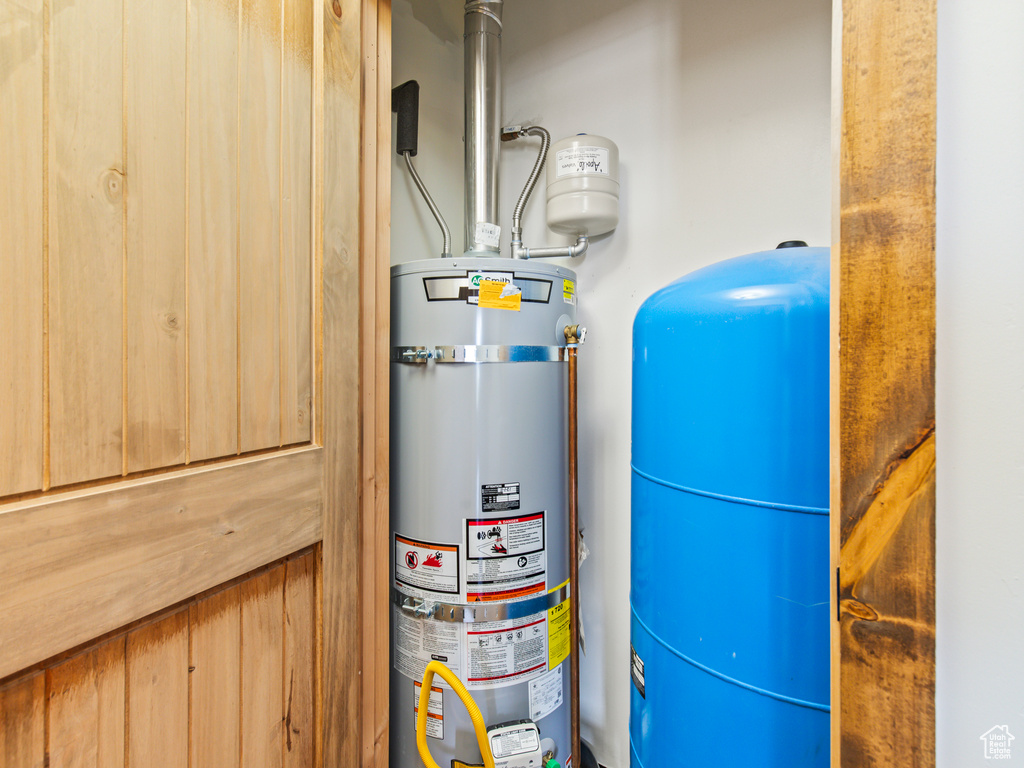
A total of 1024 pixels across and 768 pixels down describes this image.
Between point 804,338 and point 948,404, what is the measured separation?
0.22 meters

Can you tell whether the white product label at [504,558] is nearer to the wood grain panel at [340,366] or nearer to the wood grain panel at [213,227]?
the wood grain panel at [340,366]

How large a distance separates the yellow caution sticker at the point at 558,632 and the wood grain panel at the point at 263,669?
0.53 meters

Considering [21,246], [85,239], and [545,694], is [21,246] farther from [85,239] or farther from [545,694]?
[545,694]

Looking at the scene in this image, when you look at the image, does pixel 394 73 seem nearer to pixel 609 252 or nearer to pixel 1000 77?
pixel 609 252

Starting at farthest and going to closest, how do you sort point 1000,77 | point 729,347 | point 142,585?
point 729,347
point 142,585
point 1000,77

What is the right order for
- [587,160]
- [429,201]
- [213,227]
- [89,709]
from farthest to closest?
[429,201] < [587,160] < [213,227] < [89,709]

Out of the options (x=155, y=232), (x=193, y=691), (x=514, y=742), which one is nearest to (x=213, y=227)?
(x=155, y=232)

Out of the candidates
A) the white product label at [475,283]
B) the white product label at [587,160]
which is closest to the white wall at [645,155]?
the white product label at [587,160]

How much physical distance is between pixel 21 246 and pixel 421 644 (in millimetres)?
899

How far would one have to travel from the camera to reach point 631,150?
1271 mm

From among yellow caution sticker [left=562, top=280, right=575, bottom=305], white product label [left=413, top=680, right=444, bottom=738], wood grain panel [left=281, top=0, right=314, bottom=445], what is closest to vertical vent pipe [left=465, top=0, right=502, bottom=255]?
yellow caution sticker [left=562, top=280, right=575, bottom=305]


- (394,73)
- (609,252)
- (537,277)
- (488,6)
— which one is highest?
(488,6)

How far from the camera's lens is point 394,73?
50.3 inches

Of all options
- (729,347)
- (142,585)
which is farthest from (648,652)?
(142,585)
